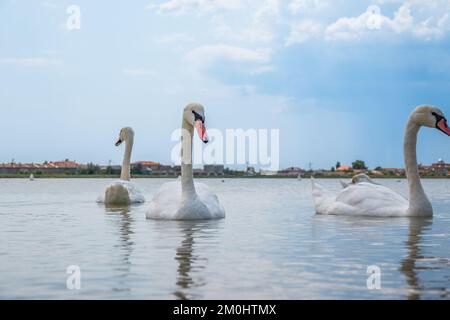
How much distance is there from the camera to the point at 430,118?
55.4 feet

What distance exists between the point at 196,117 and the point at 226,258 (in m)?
5.95


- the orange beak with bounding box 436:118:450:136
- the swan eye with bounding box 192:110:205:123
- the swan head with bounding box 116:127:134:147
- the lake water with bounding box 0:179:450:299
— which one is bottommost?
the lake water with bounding box 0:179:450:299

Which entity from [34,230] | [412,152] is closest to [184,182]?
[34,230]

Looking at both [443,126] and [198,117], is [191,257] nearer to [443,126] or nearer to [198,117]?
[198,117]

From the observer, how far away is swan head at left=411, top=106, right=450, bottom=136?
16.7 meters

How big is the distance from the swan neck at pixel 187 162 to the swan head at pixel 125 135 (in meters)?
12.4

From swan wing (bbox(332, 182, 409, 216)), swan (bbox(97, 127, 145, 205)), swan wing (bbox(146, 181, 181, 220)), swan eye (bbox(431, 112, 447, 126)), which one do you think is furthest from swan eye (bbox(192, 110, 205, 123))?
swan (bbox(97, 127, 145, 205))

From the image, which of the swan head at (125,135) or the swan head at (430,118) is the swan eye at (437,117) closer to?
the swan head at (430,118)

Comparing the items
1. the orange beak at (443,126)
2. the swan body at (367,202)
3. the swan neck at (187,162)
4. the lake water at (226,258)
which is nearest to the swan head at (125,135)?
the swan body at (367,202)

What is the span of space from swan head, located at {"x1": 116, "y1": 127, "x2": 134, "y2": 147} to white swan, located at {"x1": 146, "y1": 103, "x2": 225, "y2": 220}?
1165 centimetres

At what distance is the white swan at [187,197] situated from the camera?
51.4ft

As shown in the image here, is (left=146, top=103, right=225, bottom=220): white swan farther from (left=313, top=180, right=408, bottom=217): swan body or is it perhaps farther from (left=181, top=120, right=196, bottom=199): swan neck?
(left=313, top=180, right=408, bottom=217): swan body
